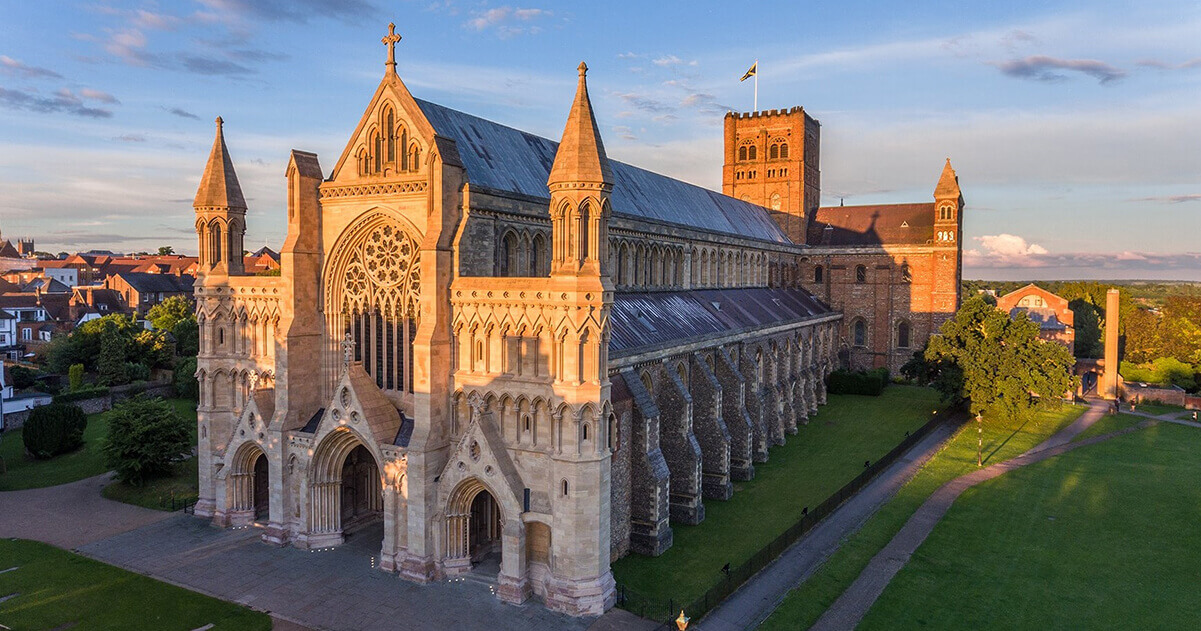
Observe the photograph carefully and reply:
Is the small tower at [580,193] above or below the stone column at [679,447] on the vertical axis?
above

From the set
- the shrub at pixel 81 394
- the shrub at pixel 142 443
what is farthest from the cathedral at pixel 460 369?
the shrub at pixel 81 394

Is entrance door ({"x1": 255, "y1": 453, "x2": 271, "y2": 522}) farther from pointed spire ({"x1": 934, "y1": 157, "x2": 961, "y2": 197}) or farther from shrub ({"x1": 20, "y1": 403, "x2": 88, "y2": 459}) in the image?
pointed spire ({"x1": 934, "y1": 157, "x2": 961, "y2": 197})

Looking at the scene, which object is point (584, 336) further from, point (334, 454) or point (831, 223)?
point (831, 223)

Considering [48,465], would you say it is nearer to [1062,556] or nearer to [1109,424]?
[1062,556]

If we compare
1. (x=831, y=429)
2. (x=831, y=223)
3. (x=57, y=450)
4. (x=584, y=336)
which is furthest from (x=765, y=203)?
(x=57, y=450)

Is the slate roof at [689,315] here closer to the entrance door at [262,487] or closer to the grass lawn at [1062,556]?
the grass lawn at [1062,556]

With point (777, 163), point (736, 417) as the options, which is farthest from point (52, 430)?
point (777, 163)

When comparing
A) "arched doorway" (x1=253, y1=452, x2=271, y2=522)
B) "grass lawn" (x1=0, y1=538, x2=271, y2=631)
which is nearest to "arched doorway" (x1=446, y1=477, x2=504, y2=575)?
"grass lawn" (x1=0, y1=538, x2=271, y2=631)
